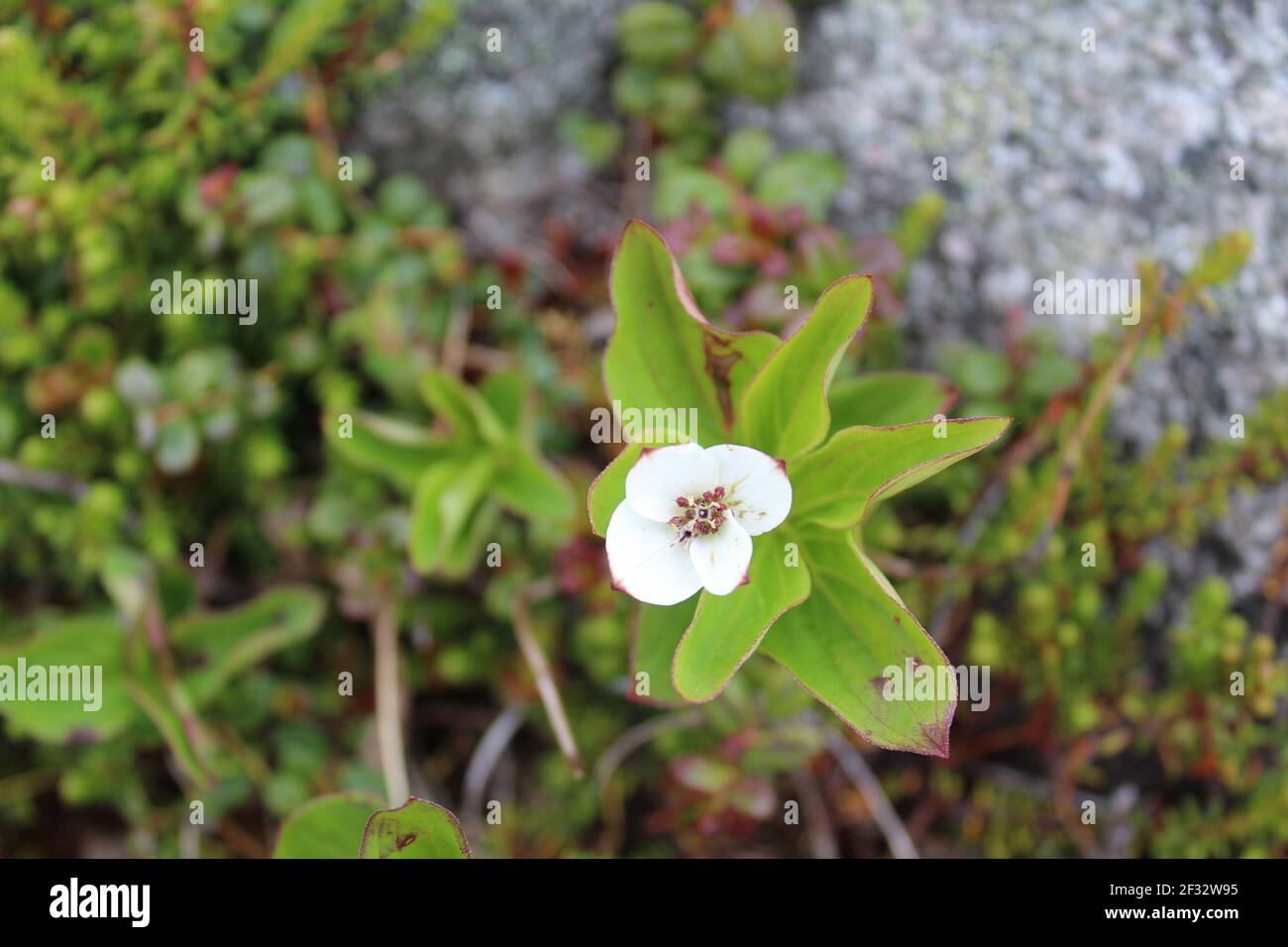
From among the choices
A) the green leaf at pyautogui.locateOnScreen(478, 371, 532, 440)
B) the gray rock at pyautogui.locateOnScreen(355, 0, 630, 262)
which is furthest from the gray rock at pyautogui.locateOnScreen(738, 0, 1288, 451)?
the green leaf at pyautogui.locateOnScreen(478, 371, 532, 440)

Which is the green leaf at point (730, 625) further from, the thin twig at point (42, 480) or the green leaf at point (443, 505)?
the thin twig at point (42, 480)

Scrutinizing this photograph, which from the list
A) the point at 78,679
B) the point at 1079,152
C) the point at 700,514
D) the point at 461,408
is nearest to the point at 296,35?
the point at 461,408

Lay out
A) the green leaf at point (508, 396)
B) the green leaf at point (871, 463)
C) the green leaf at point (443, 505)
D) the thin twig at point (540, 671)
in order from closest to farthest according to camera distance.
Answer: the green leaf at point (871, 463) < the thin twig at point (540, 671) < the green leaf at point (443, 505) < the green leaf at point (508, 396)

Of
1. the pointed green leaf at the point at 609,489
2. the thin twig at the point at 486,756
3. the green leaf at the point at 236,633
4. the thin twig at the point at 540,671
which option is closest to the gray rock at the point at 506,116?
the thin twig at the point at 540,671

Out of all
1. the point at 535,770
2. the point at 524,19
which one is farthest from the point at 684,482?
the point at 524,19

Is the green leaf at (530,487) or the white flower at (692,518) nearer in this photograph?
the white flower at (692,518)

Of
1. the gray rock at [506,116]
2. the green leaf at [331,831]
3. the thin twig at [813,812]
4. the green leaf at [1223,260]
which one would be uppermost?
the gray rock at [506,116]

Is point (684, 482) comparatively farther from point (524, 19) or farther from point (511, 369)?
point (524, 19)

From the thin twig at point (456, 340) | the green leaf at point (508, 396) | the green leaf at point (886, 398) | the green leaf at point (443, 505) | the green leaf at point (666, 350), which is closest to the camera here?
the green leaf at point (666, 350)

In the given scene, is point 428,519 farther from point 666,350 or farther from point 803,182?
point 803,182
